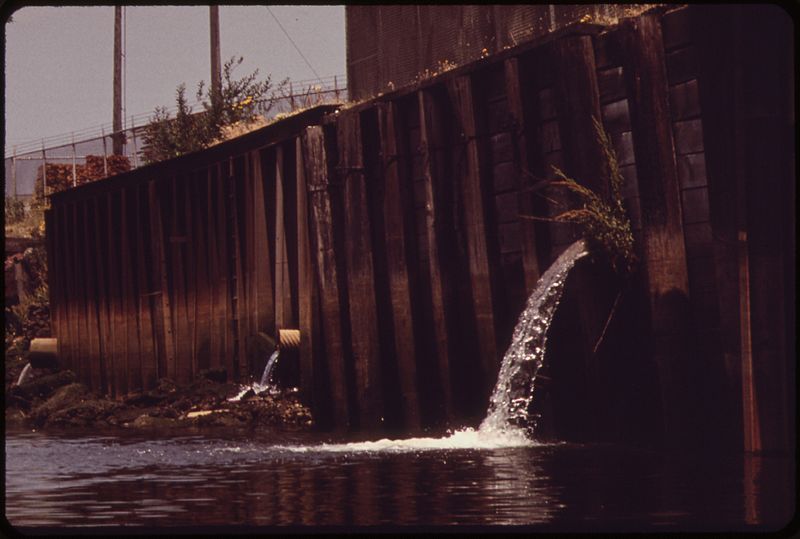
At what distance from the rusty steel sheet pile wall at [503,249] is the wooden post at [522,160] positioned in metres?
0.03

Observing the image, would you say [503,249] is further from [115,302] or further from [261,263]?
[115,302]

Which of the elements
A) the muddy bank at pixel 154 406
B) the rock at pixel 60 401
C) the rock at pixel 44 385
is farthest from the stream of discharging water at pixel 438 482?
the rock at pixel 44 385

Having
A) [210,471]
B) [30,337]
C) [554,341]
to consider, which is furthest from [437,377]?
[30,337]

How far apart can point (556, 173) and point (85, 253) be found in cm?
1714

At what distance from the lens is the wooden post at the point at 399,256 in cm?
1761

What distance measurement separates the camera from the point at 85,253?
3005 cm

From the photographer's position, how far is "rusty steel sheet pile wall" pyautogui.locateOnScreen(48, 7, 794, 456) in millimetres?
13016

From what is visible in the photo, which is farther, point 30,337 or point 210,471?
point 30,337

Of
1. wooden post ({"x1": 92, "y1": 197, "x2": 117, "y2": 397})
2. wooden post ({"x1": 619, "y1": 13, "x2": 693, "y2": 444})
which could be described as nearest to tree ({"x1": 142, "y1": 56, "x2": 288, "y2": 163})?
wooden post ({"x1": 92, "y1": 197, "x2": 117, "y2": 397})

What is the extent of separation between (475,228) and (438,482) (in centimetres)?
610

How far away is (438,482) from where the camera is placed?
10.8 meters

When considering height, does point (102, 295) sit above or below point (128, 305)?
above

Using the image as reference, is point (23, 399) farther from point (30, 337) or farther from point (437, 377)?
point (437, 377)

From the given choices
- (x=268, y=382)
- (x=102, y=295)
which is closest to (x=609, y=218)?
(x=268, y=382)
